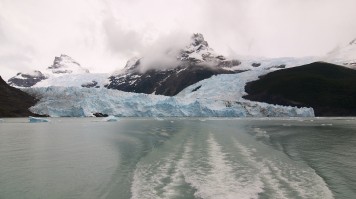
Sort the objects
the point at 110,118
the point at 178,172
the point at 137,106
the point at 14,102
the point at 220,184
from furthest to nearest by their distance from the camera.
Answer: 1. the point at 14,102
2. the point at 137,106
3. the point at 110,118
4. the point at 178,172
5. the point at 220,184

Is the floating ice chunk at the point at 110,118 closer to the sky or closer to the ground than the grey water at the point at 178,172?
closer to the sky

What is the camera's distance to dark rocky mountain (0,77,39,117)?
134000 mm

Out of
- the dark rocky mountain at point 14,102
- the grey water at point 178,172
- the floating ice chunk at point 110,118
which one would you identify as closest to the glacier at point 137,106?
the dark rocky mountain at point 14,102

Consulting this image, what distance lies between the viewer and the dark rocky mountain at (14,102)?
5276 inches

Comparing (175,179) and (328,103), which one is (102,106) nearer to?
(175,179)

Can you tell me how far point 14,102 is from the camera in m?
145

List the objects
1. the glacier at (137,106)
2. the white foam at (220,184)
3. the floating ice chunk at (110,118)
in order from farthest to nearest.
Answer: the glacier at (137,106)
the floating ice chunk at (110,118)
the white foam at (220,184)

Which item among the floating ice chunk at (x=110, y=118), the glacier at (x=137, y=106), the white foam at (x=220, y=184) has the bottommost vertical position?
the white foam at (x=220, y=184)

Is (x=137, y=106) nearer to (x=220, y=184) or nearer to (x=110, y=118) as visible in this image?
(x=110, y=118)

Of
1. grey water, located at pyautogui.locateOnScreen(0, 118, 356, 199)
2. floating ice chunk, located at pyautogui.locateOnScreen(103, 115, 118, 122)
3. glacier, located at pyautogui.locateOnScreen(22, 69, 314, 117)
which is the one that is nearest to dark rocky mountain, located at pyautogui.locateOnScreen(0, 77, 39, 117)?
glacier, located at pyautogui.locateOnScreen(22, 69, 314, 117)

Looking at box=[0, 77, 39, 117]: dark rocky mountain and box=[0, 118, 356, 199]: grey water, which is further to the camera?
box=[0, 77, 39, 117]: dark rocky mountain

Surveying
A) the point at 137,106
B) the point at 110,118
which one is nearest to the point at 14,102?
the point at 137,106

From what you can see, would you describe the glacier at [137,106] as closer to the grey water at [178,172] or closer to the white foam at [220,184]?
the grey water at [178,172]

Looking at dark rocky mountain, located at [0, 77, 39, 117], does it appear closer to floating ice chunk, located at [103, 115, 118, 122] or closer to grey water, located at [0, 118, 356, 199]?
floating ice chunk, located at [103, 115, 118, 122]
